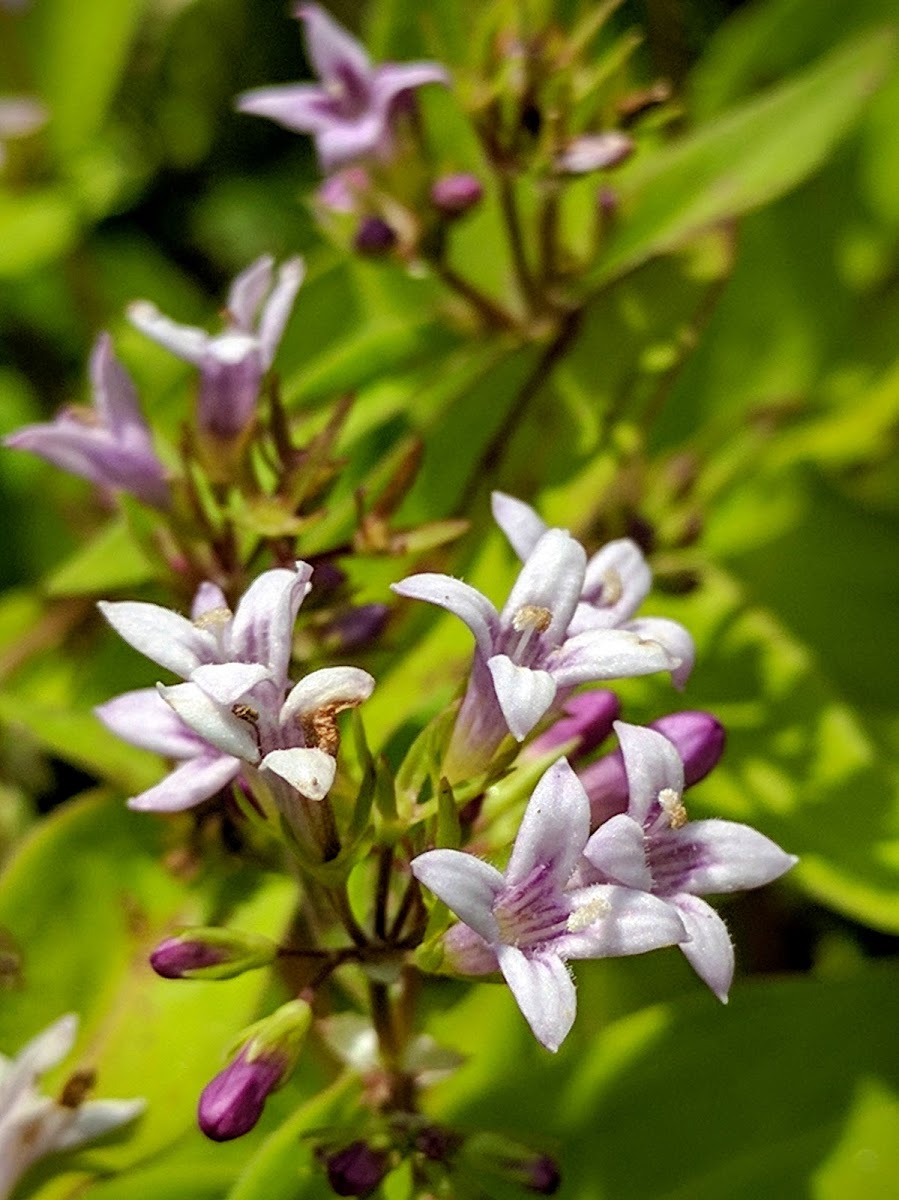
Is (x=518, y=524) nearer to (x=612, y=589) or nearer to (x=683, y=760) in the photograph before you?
(x=612, y=589)

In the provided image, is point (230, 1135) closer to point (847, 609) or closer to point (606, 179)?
point (847, 609)

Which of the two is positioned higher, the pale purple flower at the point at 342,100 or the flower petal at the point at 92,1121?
the pale purple flower at the point at 342,100

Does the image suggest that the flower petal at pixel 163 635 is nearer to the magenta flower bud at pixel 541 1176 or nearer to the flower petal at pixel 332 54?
the magenta flower bud at pixel 541 1176

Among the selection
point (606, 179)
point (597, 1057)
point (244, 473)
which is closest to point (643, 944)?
point (597, 1057)

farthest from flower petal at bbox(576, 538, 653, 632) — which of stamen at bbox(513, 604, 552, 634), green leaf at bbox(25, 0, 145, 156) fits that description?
green leaf at bbox(25, 0, 145, 156)

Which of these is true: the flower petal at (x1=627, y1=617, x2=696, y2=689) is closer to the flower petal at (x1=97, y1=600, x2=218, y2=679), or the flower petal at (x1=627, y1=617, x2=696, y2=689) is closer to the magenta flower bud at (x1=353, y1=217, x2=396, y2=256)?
the flower petal at (x1=97, y1=600, x2=218, y2=679)

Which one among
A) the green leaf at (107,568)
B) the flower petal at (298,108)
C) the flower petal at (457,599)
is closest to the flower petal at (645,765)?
the flower petal at (457,599)

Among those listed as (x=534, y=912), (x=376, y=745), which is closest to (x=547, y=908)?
(x=534, y=912)

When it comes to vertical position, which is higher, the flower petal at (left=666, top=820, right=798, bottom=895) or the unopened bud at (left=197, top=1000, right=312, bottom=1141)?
the unopened bud at (left=197, top=1000, right=312, bottom=1141)
